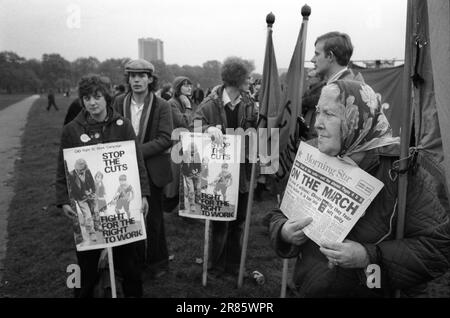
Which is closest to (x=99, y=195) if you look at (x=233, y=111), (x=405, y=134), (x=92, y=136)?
(x=92, y=136)

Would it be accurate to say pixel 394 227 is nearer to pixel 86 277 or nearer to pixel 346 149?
pixel 346 149

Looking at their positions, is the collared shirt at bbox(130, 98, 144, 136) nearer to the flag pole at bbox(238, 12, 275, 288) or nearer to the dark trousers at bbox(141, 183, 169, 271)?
the dark trousers at bbox(141, 183, 169, 271)

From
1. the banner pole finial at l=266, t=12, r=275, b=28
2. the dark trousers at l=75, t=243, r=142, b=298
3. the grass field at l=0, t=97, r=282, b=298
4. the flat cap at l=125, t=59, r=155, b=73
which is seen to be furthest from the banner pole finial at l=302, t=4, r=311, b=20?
the grass field at l=0, t=97, r=282, b=298

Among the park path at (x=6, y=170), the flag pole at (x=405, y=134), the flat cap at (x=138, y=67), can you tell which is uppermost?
the flat cap at (x=138, y=67)

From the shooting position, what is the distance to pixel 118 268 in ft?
10.3

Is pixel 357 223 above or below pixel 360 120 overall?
below

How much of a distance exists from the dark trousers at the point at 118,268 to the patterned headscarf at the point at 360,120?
7.13 ft

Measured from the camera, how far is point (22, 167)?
9.58 metres

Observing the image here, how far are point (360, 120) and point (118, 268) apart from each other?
97.6 inches

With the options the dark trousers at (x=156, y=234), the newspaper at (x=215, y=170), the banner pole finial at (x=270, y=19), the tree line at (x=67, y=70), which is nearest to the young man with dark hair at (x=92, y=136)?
the newspaper at (x=215, y=170)

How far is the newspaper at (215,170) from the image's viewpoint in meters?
3.48

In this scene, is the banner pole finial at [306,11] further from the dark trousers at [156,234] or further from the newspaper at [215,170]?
the dark trousers at [156,234]

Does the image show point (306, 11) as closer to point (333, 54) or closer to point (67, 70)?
point (333, 54)

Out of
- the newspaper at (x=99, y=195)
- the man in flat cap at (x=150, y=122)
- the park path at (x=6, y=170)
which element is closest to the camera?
the newspaper at (x=99, y=195)
